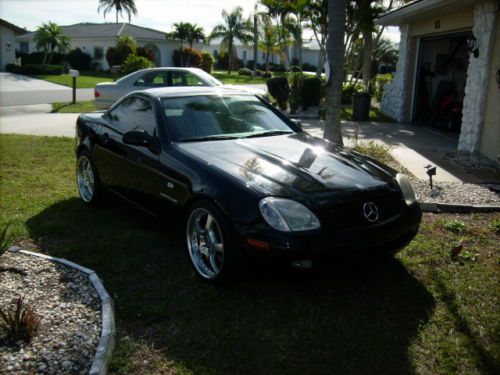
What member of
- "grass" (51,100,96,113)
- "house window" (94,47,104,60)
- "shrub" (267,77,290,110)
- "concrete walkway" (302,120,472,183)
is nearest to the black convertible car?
"concrete walkway" (302,120,472,183)

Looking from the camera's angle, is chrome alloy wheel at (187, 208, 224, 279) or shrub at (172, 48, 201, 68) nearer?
chrome alloy wheel at (187, 208, 224, 279)

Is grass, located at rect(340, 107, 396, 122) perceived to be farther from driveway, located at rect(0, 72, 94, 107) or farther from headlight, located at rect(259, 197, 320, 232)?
headlight, located at rect(259, 197, 320, 232)

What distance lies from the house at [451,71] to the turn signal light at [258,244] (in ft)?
20.8

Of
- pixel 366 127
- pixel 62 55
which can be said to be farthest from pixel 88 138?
pixel 62 55

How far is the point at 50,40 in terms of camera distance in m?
40.7

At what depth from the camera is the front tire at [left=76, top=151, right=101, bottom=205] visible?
5.79 m

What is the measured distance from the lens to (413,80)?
14.0m

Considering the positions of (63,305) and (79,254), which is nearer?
(63,305)

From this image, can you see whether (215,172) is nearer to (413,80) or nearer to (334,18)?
(334,18)

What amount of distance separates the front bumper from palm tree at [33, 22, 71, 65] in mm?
42279

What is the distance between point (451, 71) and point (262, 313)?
504 inches

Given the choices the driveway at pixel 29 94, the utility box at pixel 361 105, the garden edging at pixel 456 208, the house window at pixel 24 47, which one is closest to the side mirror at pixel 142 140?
the garden edging at pixel 456 208

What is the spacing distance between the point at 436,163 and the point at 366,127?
4951mm

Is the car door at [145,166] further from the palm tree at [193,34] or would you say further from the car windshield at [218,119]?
the palm tree at [193,34]
